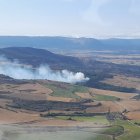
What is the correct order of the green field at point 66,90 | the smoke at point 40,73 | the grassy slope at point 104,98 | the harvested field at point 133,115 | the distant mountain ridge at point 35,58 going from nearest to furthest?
the harvested field at point 133,115, the grassy slope at point 104,98, the green field at point 66,90, the smoke at point 40,73, the distant mountain ridge at point 35,58

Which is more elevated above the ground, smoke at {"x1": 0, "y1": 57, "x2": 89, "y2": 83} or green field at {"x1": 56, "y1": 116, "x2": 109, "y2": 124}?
smoke at {"x1": 0, "y1": 57, "x2": 89, "y2": 83}

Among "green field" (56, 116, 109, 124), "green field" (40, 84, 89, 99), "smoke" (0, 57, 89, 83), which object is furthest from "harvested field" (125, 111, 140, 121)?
"smoke" (0, 57, 89, 83)

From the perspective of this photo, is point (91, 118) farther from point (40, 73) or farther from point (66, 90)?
point (40, 73)

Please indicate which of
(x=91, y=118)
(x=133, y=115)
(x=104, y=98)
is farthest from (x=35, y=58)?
(x=91, y=118)

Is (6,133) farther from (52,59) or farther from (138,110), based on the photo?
(52,59)

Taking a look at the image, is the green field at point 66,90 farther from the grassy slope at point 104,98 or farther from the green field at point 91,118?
the green field at point 91,118

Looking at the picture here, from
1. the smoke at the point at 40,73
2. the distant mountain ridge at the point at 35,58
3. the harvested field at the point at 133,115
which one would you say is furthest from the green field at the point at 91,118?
the distant mountain ridge at the point at 35,58

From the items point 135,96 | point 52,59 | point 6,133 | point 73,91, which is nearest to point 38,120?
point 6,133

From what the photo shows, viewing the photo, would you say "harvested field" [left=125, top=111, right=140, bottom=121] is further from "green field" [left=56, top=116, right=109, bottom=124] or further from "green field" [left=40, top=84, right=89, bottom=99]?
"green field" [left=40, top=84, right=89, bottom=99]

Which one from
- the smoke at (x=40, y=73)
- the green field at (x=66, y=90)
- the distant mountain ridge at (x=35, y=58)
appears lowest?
the green field at (x=66, y=90)
